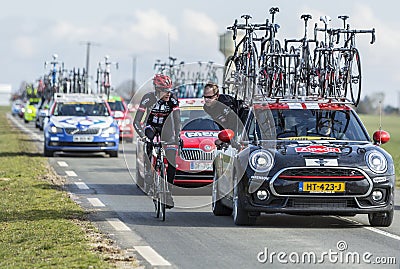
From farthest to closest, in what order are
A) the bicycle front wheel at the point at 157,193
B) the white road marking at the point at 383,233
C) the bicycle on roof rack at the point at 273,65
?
the bicycle on roof rack at the point at 273,65 → the bicycle front wheel at the point at 157,193 → the white road marking at the point at 383,233

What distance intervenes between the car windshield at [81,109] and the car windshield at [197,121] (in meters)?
10.7

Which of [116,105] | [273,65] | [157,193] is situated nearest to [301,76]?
[273,65]

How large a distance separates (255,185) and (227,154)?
56.1 inches

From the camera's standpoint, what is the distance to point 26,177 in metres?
20.0

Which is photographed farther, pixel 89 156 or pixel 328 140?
pixel 89 156

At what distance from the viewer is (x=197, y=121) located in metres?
18.1

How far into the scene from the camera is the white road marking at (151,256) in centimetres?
940

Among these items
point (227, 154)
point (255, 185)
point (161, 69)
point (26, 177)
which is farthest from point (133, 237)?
point (161, 69)

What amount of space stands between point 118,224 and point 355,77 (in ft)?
17.4

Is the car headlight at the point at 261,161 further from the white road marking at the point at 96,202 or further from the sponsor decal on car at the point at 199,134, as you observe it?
the sponsor decal on car at the point at 199,134

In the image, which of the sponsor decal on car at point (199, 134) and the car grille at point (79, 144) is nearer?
the sponsor decal on car at point (199, 134)

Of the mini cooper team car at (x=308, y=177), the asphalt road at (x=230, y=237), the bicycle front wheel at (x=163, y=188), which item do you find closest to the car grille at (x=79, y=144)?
the asphalt road at (x=230, y=237)

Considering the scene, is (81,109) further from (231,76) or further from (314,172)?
(314,172)

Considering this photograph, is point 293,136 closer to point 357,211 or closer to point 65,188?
point 357,211
